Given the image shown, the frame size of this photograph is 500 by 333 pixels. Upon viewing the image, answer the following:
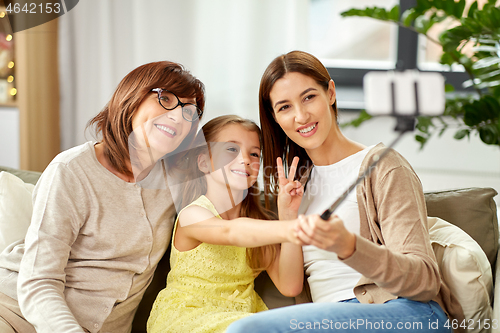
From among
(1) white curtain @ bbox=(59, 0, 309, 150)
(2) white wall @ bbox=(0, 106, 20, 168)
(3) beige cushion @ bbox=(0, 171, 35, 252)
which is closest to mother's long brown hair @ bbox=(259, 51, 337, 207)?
(3) beige cushion @ bbox=(0, 171, 35, 252)

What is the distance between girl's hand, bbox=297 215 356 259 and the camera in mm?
658

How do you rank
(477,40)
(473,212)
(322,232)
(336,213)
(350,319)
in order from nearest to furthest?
(322,232) < (350,319) < (336,213) < (473,212) < (477,40)

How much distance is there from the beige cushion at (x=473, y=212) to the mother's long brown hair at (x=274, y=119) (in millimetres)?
417

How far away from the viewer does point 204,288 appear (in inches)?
42.1

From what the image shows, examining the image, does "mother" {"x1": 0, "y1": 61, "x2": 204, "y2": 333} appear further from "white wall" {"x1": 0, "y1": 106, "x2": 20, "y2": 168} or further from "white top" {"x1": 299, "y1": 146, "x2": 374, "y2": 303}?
"white wall" {"x1": 0, "y1": 106, "x2": 20, "y2": 168}

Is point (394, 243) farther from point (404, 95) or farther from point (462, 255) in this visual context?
point (404, 95)

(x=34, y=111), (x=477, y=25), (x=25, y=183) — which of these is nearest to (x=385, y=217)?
(x=477, y=25)

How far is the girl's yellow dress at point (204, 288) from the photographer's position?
3.37ft

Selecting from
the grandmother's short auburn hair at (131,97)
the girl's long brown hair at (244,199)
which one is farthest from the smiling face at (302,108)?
the grandmother's short auburn hair at (131,97)

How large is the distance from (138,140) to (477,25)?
1121mm

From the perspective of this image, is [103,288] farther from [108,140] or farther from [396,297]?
[396,297]

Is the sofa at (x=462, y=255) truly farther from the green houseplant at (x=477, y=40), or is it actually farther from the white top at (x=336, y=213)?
the green houseplant at (x=477, y=40)

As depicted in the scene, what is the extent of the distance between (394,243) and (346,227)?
3.8 inches

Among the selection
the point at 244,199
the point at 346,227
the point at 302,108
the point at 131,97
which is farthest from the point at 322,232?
the point at 131,97
